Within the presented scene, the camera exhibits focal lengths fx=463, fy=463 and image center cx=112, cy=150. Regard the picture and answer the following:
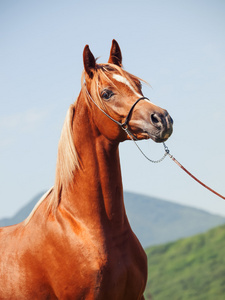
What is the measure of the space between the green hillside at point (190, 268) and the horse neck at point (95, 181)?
41.6ft

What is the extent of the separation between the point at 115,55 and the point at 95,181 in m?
1.34

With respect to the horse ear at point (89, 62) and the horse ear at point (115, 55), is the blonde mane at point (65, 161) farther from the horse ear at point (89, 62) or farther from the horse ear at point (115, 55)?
the horse ear at point (115, 55)

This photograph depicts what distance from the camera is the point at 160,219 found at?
12462cm

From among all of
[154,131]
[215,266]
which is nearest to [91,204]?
[154,131]

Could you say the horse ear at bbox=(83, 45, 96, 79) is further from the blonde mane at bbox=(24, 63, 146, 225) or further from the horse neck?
the horse neck

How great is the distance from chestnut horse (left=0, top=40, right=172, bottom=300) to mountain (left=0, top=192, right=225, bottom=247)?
102 meters

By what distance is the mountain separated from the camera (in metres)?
110

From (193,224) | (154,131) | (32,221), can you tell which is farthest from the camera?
(193,224)

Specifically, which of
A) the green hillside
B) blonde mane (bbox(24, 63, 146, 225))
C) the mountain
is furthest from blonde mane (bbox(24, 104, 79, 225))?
the mountain

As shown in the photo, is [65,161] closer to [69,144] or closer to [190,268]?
[69,144]

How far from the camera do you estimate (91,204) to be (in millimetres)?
4066

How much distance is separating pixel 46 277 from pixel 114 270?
656 millimetres

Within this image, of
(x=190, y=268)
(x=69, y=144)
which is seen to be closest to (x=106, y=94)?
(x=69, y=144)

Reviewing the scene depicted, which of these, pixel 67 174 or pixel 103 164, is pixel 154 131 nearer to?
pixel 103 164
